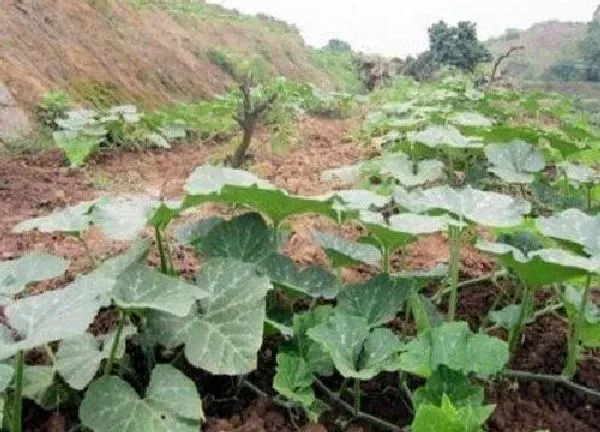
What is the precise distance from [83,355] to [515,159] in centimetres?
197

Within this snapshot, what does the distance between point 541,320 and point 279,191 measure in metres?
1.01

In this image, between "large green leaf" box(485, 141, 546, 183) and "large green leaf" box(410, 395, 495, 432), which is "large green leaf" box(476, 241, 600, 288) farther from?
"large green leaf" box(485, 141, 546, 183)

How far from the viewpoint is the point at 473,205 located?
7.29 feet

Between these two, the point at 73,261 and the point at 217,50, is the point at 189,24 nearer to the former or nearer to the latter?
the point at 217,50

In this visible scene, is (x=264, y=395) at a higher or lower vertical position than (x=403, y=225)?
lower

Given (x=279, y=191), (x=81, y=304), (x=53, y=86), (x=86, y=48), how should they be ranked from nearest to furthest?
(x=81, y=304) < (x=279, y=191) < (x=53, y=86) < (x=86, y=48)

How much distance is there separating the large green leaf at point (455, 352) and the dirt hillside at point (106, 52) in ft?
17.7

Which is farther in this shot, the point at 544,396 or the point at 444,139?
the point at 444,139

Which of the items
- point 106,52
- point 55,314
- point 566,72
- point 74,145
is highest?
point 566,72

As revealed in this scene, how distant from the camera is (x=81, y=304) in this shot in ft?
5.13

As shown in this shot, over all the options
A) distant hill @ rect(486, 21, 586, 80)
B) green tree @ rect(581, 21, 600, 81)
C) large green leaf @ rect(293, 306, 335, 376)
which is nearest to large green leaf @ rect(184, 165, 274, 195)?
large green leaf @ rect(293, 306, 335, 376)

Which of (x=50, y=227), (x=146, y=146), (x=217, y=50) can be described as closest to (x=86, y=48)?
(x=146, y=146)

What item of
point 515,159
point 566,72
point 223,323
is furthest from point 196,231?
point 566,72

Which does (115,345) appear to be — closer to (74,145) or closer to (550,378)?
(550,378)
